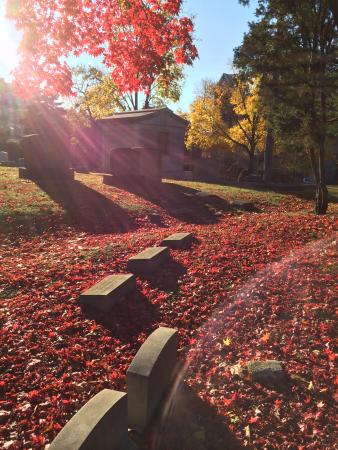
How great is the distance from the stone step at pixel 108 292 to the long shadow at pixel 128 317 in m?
0.08

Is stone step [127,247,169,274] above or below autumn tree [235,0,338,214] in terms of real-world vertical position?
below

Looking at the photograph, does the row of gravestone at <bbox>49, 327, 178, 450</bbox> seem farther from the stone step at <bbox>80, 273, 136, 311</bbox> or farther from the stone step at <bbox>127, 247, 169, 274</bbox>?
the stone step at <bbox>127, 247, 169, 274</bbox>

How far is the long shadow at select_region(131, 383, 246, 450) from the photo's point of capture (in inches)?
127

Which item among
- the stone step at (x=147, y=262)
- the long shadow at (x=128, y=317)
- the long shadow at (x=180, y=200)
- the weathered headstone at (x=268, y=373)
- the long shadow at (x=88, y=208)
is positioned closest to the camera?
the weathered headstone at (x=268, y=373)

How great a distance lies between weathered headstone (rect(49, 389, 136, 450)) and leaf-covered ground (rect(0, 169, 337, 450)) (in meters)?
0.43

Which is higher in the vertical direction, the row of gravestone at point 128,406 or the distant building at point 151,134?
the distant building at point 151,134

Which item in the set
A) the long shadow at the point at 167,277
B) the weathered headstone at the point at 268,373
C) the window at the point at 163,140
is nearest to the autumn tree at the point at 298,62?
the long shadow at the point at 167,277

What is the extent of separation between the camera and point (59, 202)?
1307 cm

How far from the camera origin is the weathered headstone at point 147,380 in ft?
11.1

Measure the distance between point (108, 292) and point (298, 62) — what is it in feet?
31.5

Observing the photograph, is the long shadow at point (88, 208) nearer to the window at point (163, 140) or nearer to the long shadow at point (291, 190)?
the long shadow at point (291, 190)

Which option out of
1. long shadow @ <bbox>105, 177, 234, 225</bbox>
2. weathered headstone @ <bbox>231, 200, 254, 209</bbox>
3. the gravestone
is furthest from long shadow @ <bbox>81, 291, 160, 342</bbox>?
the gravestone

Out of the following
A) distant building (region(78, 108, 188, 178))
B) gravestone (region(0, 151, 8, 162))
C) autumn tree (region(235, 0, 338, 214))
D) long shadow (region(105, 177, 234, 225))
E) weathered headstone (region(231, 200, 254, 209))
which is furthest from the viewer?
distant building (region(78, 108, 188, 178))

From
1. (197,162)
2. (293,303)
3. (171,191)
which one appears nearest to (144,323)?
(293,303)
